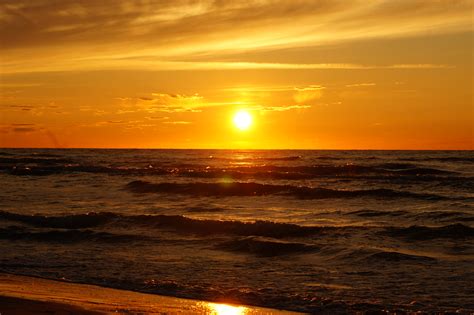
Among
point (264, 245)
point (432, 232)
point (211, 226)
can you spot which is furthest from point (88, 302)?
point (432, 232)

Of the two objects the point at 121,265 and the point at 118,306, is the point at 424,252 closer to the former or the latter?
the point at 121,265

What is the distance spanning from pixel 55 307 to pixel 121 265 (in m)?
3.97

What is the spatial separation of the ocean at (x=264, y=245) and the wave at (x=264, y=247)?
3 centimetres

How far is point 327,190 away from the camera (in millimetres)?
28766

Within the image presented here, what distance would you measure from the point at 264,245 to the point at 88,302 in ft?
20.2

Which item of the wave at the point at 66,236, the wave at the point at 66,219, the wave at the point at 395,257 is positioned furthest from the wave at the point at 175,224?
the wave at the point at 395,257

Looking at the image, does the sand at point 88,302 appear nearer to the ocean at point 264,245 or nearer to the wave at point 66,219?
the ocean at point 264,245

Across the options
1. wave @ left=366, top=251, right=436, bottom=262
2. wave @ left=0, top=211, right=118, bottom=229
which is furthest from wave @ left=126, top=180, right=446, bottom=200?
wave @ left=366, top=251, right=436, bottom=262

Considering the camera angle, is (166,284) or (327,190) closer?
(166,284)

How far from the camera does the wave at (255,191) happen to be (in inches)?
1070

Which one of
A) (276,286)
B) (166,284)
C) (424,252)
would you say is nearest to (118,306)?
(166,284)

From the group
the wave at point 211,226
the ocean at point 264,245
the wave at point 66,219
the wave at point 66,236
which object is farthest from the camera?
the wave at point 66,219

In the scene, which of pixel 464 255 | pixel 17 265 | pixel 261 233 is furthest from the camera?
pixel 261 233

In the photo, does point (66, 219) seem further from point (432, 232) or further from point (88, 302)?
point (432, 232)
